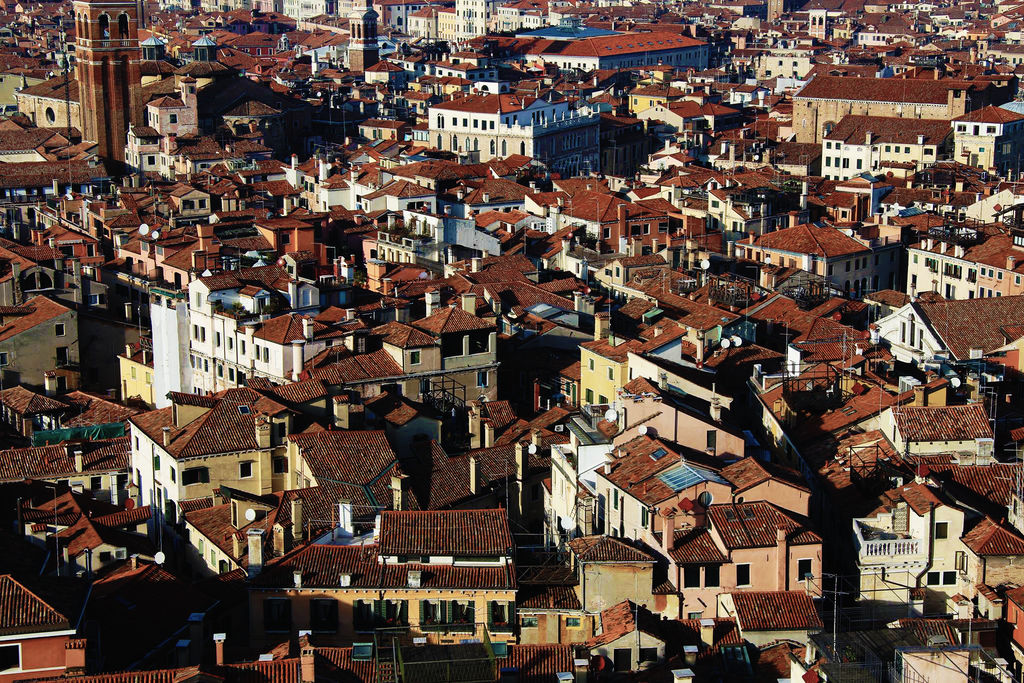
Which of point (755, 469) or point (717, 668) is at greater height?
point (755, 469)

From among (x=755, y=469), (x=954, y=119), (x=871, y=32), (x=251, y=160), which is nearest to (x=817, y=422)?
(x=755, y=469)

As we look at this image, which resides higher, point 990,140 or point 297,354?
point 297,354

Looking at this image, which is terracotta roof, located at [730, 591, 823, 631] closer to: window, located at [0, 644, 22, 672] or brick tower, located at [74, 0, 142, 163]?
window, located at [0, 644, 22, 672]

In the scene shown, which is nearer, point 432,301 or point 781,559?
point 781,559

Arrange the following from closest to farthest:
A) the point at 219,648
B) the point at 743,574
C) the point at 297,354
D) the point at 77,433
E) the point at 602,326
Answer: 1. the point at 219,648
2. the point at 743,574
3. the point at 297,354
4. the point at 77,433
5. the point at 602,326

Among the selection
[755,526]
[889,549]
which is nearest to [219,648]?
[755,526]

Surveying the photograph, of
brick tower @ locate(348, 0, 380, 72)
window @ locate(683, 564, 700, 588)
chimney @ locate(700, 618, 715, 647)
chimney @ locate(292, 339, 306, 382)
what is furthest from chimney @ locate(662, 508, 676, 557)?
brick tower @ locate(348, 0, 380, 72)

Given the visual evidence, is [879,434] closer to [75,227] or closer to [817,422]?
[817,422]

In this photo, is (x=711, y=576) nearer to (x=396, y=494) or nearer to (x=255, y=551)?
(x=396, y=494)
